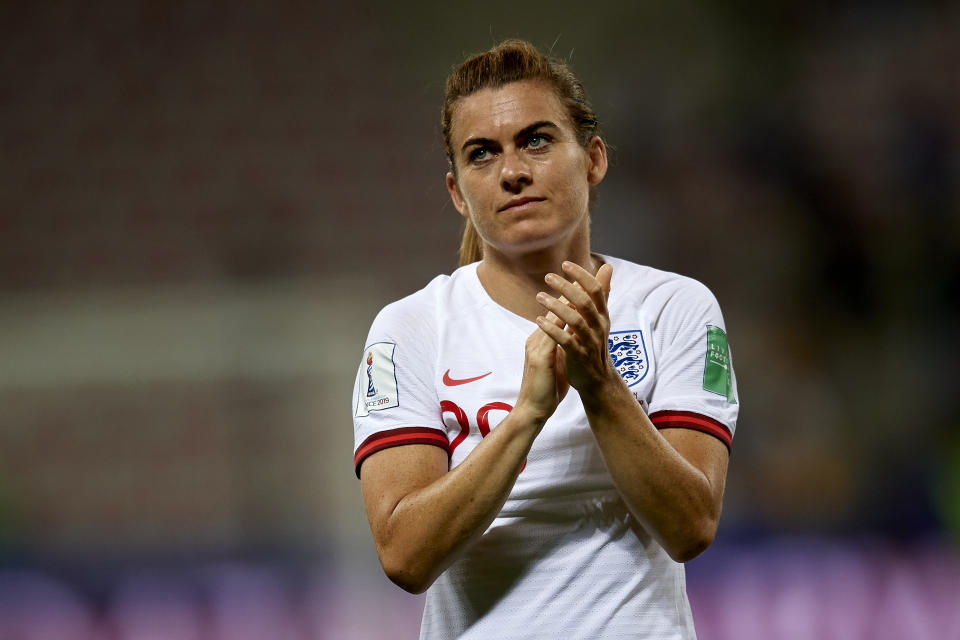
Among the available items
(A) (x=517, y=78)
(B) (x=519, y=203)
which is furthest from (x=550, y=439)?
(A) (x=517, y=78)

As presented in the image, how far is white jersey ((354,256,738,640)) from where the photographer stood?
4.53 feet

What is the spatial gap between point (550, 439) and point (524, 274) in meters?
0.28

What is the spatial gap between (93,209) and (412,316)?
358 centimetres

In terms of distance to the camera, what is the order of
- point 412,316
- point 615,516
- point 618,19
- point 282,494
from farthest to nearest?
1. point 618,19
2. point 282,494
3. point 412,316
4. point 615,516

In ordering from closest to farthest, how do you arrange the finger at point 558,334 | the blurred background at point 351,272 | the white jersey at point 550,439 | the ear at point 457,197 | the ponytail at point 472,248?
the finger at point 558,334 < the white jersey at point 550,439 < the ear at point 457,197 < the ponytail at point 472,248 < the blurred background at point 351,272

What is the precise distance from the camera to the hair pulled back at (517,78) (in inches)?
61.3

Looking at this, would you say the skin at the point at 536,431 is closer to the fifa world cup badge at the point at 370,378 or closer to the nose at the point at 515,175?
the nose at the point at 515,175

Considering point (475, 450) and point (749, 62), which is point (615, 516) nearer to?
point (475, 450)

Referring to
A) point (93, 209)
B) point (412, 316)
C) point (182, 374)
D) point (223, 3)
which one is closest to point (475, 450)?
point (412, 316)

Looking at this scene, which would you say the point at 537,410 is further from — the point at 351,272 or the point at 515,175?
the point at 351,272

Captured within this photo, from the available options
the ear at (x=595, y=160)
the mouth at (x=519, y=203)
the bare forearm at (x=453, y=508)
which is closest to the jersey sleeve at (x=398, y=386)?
the bare forearm at (x=453, y=508)

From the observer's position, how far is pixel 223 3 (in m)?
4.93

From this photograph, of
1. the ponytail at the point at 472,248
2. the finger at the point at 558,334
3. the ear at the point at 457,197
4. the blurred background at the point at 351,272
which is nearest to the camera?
the finger at the point at 558,334

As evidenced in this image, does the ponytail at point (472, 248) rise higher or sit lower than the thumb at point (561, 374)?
higher
